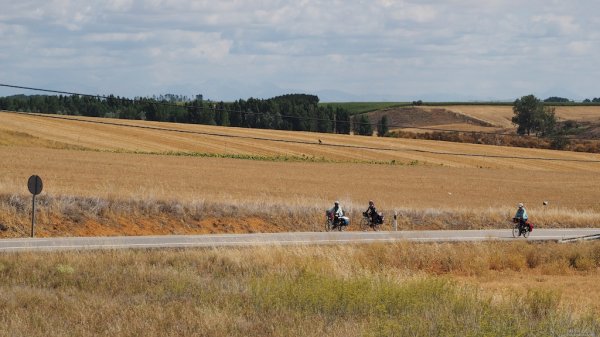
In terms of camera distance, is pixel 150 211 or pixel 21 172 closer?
pixel 150 211

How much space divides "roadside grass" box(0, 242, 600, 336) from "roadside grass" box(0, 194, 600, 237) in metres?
8.90

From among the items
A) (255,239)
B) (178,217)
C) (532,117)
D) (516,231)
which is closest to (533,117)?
(532,117)

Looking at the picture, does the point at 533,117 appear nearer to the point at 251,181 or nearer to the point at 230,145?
the point at 230,145

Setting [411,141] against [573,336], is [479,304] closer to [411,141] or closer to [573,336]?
[573,336]

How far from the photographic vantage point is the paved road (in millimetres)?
28016

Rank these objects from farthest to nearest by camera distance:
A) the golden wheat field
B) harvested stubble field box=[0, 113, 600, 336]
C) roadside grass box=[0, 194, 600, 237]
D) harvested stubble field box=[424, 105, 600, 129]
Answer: the golden wheat field, harvested stubble field box=[424, 105, 600, 129], roadside grass box=[0, 194, 600, 237], harvested stubble field box=[0, 113, 600, 336]

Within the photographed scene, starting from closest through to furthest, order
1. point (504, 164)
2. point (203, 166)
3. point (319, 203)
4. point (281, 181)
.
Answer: point (319, 203), point (281, 181), point (203, 166), point (504, 164)

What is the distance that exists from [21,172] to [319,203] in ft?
54.6

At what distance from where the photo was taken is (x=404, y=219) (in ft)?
135

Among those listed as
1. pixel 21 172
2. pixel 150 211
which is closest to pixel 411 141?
Result: pixel 21 172

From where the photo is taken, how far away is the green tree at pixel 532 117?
146625 mm

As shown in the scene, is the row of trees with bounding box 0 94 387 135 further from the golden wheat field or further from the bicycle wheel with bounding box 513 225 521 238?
the bicycle wheel with bounding box 513 225 521 238

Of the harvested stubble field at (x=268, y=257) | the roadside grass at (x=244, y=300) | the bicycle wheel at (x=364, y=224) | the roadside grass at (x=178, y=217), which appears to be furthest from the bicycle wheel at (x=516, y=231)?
the roadside grass at (x=244, y=300)

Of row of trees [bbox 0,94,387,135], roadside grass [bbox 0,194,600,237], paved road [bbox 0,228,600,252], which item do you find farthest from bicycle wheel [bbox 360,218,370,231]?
row of trees [bbox 0,94,387,135]
